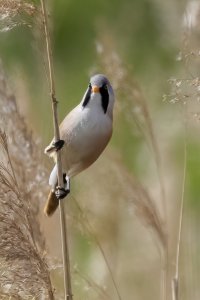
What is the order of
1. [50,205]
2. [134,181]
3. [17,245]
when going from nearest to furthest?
[17,245]
[134,181]
[50,205]

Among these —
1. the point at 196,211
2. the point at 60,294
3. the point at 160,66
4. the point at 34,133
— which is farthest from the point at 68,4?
the point at 60,294

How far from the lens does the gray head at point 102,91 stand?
11.6 feet

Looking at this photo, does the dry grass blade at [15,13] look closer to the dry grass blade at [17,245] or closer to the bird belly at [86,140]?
the dry grass blade at [17,245]

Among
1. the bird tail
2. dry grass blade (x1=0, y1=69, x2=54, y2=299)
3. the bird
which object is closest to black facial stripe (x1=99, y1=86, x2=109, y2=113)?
the bird

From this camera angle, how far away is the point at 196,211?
4.23m

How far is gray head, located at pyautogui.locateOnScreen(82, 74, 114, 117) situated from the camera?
3.54m

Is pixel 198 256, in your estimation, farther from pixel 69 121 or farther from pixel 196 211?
pixel 69 121

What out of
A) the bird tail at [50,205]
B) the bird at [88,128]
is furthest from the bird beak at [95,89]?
the bird tail at [50,205]

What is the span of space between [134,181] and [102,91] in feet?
1.14

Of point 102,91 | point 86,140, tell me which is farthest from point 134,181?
point 102,91

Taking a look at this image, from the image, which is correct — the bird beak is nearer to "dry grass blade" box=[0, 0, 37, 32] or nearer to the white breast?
the white breast

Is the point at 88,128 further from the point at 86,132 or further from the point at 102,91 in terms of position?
the point at 102,91

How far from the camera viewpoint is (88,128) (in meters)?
3.57

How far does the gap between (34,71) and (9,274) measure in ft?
11.1
